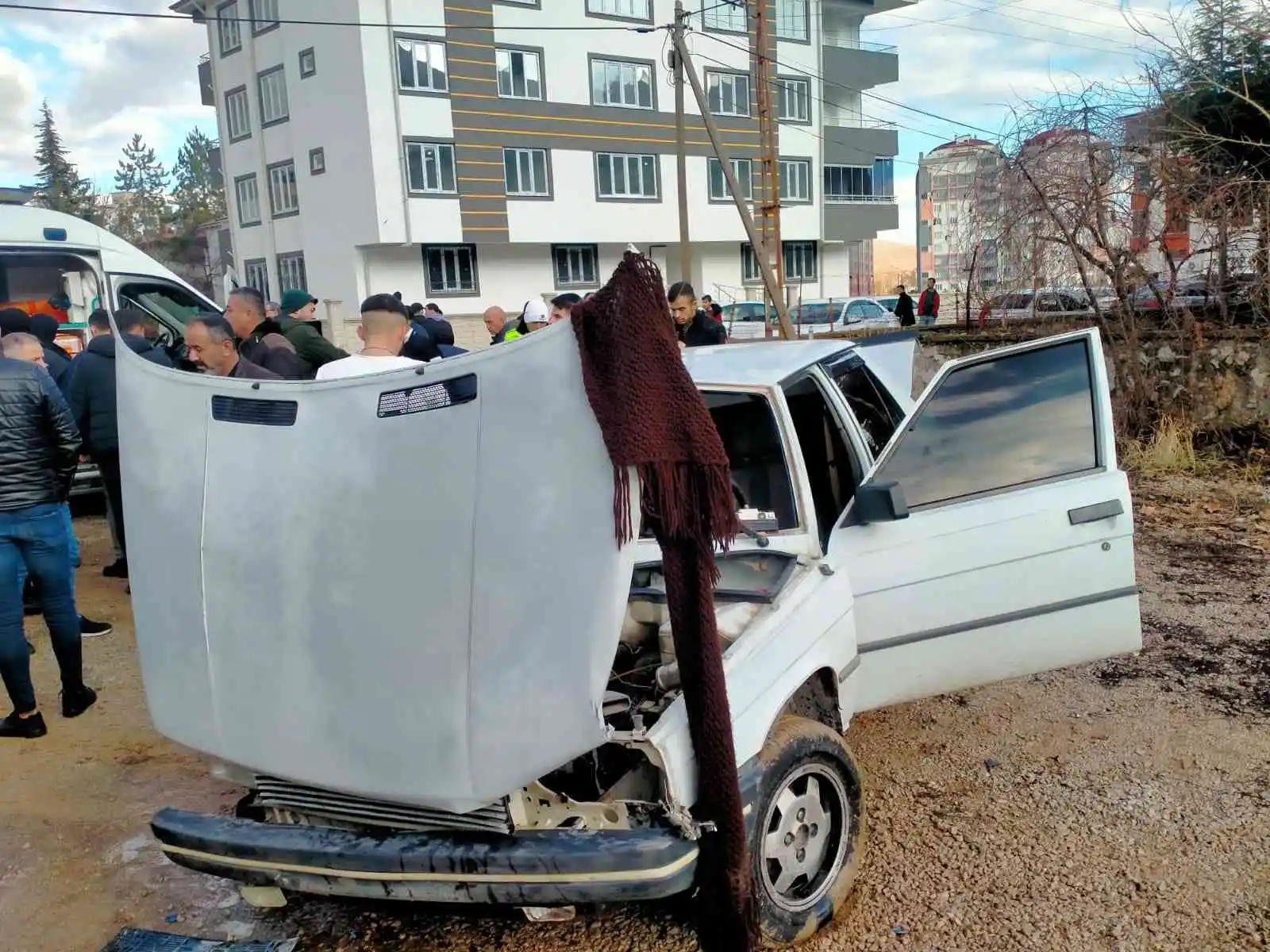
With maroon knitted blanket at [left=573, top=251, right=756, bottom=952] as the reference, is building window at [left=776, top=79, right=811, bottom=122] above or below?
above

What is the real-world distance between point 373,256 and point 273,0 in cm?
A: 988

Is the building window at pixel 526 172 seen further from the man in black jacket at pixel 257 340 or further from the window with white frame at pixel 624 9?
the man in black jacket at pixel 257 340

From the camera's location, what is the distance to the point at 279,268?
3500 cm

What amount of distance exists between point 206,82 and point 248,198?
7.07 meters

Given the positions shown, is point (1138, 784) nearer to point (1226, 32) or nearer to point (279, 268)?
point (1226, 32)

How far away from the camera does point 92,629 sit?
20.1 feet

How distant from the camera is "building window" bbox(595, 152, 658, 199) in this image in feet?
113

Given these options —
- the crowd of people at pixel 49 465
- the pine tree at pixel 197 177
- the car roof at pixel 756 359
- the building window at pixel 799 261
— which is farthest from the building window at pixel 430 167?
the pine tree at pixel 197 177

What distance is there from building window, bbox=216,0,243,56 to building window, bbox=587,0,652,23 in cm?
1242

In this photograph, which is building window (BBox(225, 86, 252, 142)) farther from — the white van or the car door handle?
the car door handle

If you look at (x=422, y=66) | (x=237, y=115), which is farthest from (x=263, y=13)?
(x=422, y=66)

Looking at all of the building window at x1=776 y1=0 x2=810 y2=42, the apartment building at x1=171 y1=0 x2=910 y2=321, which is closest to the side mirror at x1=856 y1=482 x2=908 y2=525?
the apartment building at x1=171 y1=0 x2=910 y2=321

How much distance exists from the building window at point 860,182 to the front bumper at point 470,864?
133ft

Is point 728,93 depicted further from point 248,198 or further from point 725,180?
point 248,198
